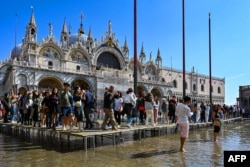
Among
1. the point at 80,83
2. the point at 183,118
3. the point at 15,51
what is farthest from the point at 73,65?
the point at 183,118

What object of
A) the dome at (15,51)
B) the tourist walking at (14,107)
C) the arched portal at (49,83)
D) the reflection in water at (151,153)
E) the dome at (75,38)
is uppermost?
the dome at (75,38)

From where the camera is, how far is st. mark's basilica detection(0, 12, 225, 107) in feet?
147

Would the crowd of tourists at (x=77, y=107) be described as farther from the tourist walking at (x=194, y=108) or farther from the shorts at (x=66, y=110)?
the tourist walking at (x=194, y=108)

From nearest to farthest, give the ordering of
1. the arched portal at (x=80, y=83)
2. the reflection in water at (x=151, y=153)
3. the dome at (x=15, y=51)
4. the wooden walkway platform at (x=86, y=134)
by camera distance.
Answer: the reflection in water at (x=151, y=153) < the wooden walkway platform at (x=86, y=134) < the arched portal at (x=80, y=83) < the dome at (x=15, y=51)

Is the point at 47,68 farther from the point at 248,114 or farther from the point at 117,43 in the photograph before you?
the point at 248,114

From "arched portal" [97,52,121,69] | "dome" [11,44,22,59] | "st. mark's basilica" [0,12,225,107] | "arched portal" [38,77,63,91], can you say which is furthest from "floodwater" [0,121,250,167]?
"dome" [11,44,22,59]

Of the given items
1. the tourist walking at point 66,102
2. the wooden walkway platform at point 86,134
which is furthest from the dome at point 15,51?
the tourist walking at point 66,102

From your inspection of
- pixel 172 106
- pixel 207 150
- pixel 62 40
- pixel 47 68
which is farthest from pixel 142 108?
pixel 62 40

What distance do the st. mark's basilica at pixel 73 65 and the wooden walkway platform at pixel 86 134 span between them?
84.5 ft

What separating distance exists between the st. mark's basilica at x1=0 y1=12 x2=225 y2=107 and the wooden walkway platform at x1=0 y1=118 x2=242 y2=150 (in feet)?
84.5

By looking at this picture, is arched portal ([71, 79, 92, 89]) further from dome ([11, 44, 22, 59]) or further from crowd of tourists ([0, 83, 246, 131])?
crowd of tourists ([0, 83, 246, 131])

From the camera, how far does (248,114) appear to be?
4512 cm

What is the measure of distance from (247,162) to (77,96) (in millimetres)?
7558

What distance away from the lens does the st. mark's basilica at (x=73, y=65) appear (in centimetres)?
4481
